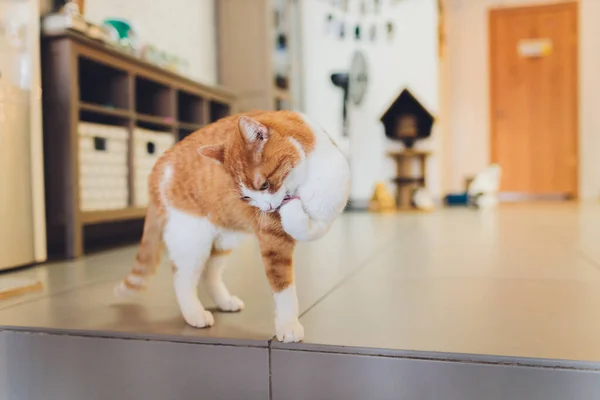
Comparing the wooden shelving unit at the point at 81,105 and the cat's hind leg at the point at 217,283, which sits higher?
the wooden shelving unit at the point at 81,105

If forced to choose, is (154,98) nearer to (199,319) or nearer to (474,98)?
(199,319)

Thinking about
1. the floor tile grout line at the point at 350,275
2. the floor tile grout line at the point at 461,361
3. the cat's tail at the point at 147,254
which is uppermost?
the cat's tail at the point at 147,254

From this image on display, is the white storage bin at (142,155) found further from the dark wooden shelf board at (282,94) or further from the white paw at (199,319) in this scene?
the dark wooden shelf board at (282,94)

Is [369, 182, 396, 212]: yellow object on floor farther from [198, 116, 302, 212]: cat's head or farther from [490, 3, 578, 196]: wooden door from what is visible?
[198, 116, 302, 212]: cat's head

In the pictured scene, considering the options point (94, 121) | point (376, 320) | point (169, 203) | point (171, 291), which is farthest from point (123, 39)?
point (376, 320)

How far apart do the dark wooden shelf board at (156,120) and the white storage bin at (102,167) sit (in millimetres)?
123

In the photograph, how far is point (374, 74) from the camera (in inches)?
198

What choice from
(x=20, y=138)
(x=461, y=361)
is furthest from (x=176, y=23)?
(x=461, y=361)

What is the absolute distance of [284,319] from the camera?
2.82ft

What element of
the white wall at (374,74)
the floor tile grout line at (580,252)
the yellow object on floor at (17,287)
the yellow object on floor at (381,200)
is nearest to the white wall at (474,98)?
the white wall at (374,74)

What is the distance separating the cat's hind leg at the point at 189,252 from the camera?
3.09ft

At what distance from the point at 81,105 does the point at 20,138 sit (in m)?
0.31

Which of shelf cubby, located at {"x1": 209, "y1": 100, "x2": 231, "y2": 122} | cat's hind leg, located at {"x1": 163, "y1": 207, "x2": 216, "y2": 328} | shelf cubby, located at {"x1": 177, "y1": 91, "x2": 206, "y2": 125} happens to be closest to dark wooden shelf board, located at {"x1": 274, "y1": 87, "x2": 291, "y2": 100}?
shelf cubby, located at {"x1": 209, "y1": 100, "x2": 231, "y2": 122}

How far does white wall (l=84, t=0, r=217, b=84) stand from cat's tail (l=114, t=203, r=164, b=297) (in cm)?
176
